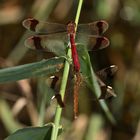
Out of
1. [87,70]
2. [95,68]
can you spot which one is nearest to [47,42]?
[87,70]

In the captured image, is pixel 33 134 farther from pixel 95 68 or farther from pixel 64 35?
pixel 95 68

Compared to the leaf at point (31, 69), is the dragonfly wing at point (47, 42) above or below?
above

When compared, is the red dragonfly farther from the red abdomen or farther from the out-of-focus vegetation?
the out-of-focus vegetation

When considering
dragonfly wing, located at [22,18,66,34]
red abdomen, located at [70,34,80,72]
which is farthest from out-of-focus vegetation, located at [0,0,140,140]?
red abdomen, located at [70,34,80,72]

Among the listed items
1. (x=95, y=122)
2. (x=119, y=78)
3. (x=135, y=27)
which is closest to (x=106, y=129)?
(x=95, y=122)

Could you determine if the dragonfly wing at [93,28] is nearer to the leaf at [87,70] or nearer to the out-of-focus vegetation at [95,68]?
the leaf at [87,70]

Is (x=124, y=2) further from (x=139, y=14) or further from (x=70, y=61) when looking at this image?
(x=70, y=61)

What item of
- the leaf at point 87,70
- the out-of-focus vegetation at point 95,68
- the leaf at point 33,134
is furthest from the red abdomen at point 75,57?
the out-of-focus vegetation at point 95,68
